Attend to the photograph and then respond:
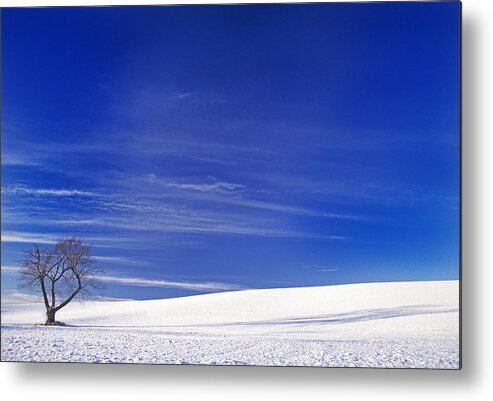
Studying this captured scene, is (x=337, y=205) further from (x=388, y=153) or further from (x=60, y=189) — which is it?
(x=60, y=189)

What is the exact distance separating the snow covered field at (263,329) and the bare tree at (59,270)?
0.18ft

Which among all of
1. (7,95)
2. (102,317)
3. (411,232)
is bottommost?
(102,317)

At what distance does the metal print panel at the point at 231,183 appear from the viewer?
3369mm

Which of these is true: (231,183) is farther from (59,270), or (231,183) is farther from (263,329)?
(59,270)

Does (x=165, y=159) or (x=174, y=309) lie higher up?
(x=165, y=159)

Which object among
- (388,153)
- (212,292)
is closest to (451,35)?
(388,153)

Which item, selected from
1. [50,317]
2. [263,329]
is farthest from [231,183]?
[50,317]

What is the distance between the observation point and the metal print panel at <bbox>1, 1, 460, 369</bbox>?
3.37 metres

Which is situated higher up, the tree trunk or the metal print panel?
the metal print panel

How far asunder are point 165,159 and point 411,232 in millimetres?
1136

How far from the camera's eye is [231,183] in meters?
3.46

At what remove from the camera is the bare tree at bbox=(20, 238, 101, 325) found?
136 inches

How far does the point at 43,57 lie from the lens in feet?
11.5

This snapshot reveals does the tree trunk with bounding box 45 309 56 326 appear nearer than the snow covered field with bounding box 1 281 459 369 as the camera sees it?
No
